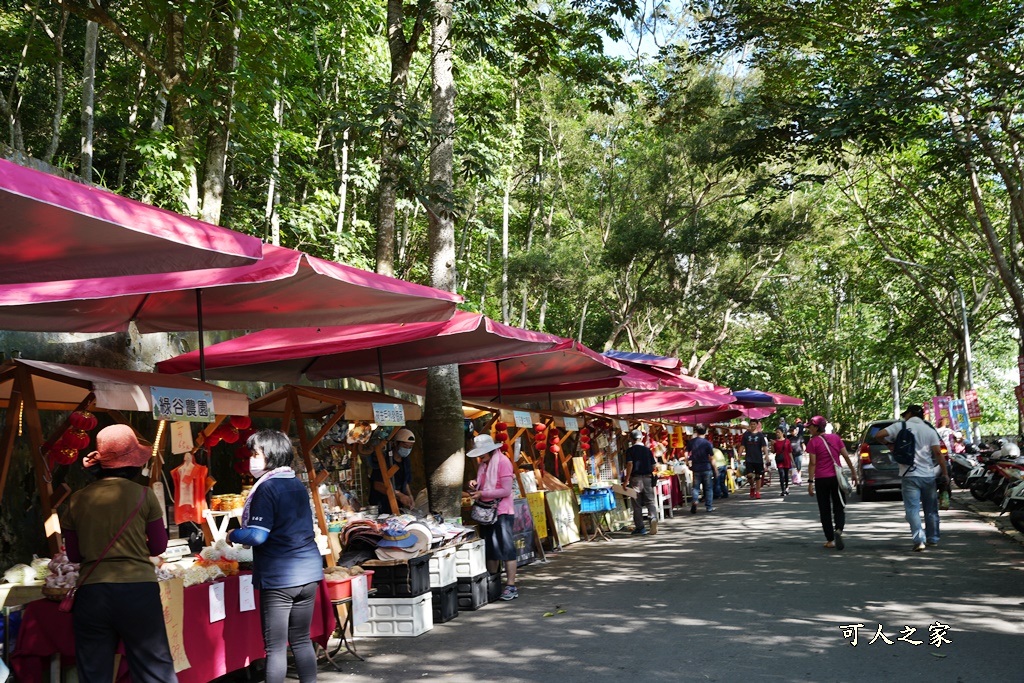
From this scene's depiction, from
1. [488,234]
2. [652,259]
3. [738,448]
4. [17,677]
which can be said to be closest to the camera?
[17,677]

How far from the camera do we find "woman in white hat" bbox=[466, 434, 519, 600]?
10.1m

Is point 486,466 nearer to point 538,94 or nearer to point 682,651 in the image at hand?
point 682,651

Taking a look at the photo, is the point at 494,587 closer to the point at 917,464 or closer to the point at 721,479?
the point at 917,464

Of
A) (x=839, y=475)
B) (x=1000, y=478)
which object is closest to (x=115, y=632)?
(x=839, y=475)

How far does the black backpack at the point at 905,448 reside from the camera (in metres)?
12.1

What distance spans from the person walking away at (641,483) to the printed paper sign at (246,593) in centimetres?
1076

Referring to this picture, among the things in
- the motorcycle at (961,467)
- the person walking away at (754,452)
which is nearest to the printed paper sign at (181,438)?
the person walking away at (754,452)

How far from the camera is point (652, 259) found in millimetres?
27547

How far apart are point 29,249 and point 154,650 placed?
205cm

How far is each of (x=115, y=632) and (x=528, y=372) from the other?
9.83 meters

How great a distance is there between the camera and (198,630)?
6211 millimetres

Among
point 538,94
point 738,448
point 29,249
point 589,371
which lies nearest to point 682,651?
point 29,249

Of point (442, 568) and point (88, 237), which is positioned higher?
point (88, 237)

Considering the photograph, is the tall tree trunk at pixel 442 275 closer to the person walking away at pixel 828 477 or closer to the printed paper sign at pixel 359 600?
the printed paper sign at pixel 359 600
